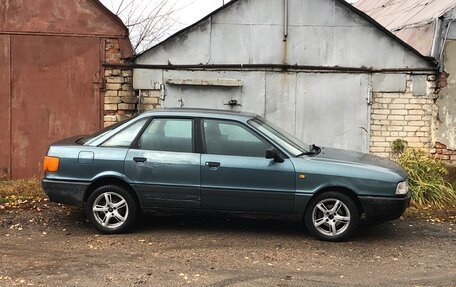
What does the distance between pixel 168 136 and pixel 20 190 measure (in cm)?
349

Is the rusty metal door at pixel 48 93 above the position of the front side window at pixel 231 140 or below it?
above

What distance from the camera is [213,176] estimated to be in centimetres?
577

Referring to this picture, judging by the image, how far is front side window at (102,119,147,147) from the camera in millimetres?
5955

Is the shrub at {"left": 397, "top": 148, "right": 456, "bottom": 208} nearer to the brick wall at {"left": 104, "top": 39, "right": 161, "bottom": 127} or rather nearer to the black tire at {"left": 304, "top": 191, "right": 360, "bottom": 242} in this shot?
the black tire at {"left": 304, "top": 191, "right": 360, "bottom": 242}

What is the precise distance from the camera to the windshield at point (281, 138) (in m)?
5.93

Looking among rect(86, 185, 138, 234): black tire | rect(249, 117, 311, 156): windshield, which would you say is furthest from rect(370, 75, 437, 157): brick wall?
rect(86, 185, 138, 234): black tire

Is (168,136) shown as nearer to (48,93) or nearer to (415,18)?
(48,93)

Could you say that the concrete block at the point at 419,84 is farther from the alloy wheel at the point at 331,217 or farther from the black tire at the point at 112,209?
the black tire at the point at 112,209

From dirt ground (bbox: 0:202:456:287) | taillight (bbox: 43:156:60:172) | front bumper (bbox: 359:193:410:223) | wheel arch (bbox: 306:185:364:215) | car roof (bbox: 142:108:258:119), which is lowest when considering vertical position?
dirt ground (bbox: 0:202:456:287)

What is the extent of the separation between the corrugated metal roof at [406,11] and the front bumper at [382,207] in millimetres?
4789

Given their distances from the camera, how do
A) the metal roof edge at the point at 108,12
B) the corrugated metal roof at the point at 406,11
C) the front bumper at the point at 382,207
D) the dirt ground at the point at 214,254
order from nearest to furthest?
the dirt ground at the point at 214,254, the front bumper at the point at 382,207, the metal roof edge at the point at 108,12, the corrugated metal roof at the point at 406,11

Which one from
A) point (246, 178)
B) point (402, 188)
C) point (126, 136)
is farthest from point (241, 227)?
point (402, 188)

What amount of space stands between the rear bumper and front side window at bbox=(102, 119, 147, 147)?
1.84 feet

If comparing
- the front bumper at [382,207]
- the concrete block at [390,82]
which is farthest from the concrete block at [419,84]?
the front bumper at [382,207]
